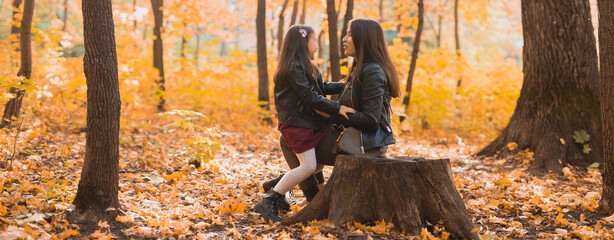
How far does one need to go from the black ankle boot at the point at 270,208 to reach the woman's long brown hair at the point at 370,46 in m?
1.29

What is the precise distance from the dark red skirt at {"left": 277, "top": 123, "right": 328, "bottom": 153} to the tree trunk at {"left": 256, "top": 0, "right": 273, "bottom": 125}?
25.5 feet

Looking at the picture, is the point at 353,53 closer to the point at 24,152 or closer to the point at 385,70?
the point at 385,70

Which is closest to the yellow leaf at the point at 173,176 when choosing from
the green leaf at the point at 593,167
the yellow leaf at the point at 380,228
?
the yellow leaf at the point at 380,228

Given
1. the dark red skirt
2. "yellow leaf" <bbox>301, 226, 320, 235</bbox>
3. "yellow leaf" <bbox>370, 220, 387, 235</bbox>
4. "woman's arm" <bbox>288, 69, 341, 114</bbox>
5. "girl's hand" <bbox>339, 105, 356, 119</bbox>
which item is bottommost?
"yellow leaf" <bbox>301, 226, 320, 235</bbox>

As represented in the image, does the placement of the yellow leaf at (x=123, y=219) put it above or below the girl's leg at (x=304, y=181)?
below

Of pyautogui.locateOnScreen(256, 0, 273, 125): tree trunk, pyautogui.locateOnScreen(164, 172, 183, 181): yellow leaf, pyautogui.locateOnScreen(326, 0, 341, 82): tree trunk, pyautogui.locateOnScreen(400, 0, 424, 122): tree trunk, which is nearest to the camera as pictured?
pyautogui.locateOnScreen(164, 172, 183, 181): yellow leaf

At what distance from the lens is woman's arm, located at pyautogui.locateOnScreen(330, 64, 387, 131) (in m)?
3.70

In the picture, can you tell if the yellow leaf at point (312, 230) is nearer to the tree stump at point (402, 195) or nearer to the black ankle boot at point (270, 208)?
the tree stump at point (402, 195)

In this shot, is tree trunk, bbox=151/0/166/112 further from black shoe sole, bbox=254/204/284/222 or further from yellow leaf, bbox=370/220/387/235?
yellow leaf, bbox=370/220/387/235

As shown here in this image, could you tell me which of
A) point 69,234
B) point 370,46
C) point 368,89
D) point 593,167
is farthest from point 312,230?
point 593,167

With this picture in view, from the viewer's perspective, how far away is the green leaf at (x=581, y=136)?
6551mm

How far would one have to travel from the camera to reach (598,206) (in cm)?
451

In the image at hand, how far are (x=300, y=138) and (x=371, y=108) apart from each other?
2.34 feet

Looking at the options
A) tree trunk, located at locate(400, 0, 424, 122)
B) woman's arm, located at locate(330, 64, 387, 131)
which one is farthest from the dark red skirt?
tree trunk, located at locate(400, 0, 424, 122)
